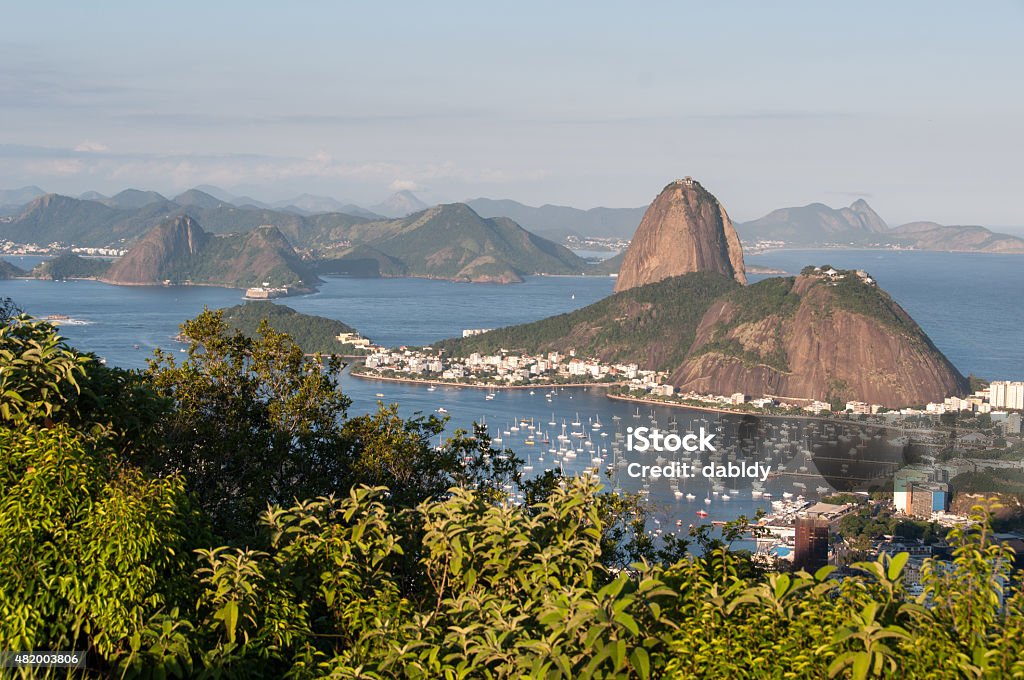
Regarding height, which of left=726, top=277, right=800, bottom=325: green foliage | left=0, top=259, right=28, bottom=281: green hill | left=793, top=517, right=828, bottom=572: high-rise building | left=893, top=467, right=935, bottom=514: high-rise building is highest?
left=0, top=259, right=28, bottom=281: green hill

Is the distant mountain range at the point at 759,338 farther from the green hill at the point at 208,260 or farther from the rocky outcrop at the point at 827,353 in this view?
the green hill at the point at 208,260

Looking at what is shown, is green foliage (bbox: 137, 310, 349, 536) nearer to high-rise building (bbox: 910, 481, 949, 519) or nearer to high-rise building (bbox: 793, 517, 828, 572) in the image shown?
high-rise building (bbox: 793, 517, 828, 572)

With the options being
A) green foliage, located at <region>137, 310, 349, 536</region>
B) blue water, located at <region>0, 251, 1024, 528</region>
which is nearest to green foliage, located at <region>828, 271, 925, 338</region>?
blue water, located at <region>0, 251, 1024, 528</region>

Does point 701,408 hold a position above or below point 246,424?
below

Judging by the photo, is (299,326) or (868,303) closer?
(868,303)

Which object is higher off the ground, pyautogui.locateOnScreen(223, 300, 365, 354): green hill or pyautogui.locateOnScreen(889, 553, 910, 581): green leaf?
pyautogui.locateOnScreen(889, 553, 910, 581): green leaf

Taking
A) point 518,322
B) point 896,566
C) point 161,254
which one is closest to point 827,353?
point 518,322

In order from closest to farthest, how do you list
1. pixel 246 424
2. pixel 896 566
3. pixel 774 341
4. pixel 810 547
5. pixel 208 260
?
pixel 896 566, pixel 246 424, pixel 810 547, pixel 774 341, pixel 208 260

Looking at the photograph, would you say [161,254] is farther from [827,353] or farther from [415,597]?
[415,597]
